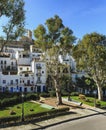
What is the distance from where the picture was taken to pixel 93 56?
70125 millimetres

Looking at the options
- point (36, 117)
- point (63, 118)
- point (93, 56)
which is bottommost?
point (63, 118)

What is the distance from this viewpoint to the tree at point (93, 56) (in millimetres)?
69938

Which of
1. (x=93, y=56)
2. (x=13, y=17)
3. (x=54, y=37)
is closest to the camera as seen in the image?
(x=13, y=17)

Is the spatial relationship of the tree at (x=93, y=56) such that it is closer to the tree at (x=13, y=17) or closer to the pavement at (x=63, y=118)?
the pavement at (x=63, y=118)

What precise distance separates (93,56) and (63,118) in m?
27.4

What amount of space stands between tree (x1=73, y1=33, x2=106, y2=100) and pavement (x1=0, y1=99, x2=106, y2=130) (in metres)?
13.0

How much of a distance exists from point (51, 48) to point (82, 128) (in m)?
26.2

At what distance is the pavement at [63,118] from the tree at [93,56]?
12954mm

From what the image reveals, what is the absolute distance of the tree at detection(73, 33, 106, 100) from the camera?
69.9 meters

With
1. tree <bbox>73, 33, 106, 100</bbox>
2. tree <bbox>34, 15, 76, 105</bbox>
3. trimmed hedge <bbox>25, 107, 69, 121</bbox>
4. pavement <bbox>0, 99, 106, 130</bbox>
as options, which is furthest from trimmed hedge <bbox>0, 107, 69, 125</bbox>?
tree <bbox>73, 33, 106, 100</bbox>

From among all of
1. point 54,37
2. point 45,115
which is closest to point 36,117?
point 45,115

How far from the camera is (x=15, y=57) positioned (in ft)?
344

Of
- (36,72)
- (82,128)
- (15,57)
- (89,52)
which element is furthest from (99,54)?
(15,57)

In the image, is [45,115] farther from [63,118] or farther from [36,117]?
[63,118]
